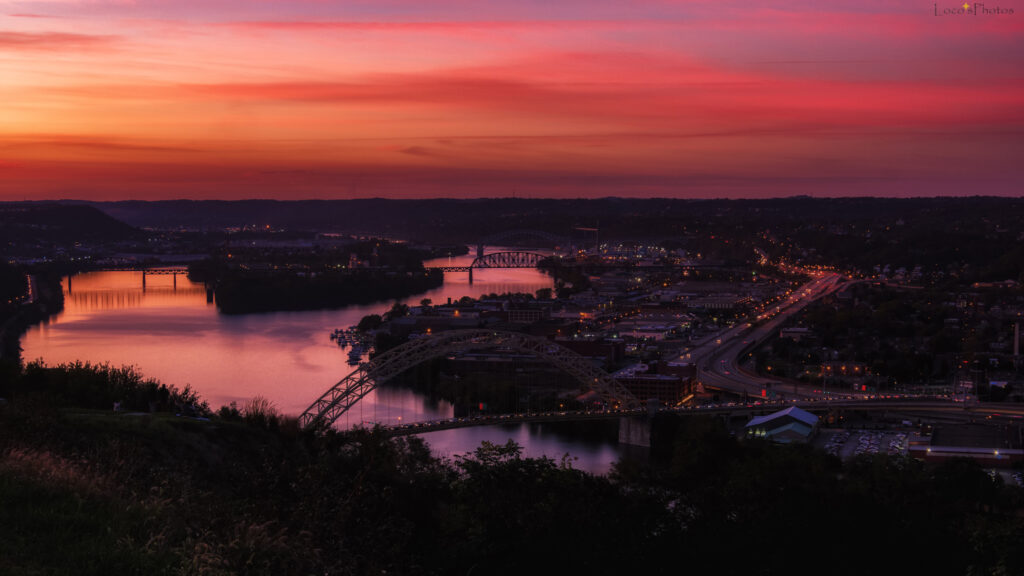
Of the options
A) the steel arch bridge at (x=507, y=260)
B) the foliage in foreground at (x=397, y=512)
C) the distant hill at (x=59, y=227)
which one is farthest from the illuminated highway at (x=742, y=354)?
the distant hill at (x=59, y=227)

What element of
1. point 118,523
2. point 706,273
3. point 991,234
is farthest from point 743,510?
point 991,234

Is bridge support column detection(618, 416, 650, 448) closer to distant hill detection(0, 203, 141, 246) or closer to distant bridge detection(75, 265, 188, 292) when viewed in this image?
distant bridge detection(75, 265, 188, 292)

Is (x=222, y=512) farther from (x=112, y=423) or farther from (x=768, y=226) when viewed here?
(x=768, y=226)

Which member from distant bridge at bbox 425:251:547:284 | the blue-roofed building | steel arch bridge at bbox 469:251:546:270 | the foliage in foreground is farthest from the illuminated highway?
steel arch bridge at bbox 469:251:546:270

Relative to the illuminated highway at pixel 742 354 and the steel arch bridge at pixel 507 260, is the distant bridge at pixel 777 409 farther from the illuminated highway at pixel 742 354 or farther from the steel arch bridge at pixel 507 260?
the steel arch bridge at pixel 507 260

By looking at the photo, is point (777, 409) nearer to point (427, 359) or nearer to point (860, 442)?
point (860, 442)

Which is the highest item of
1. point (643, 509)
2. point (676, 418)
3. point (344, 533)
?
point (344, 533)
